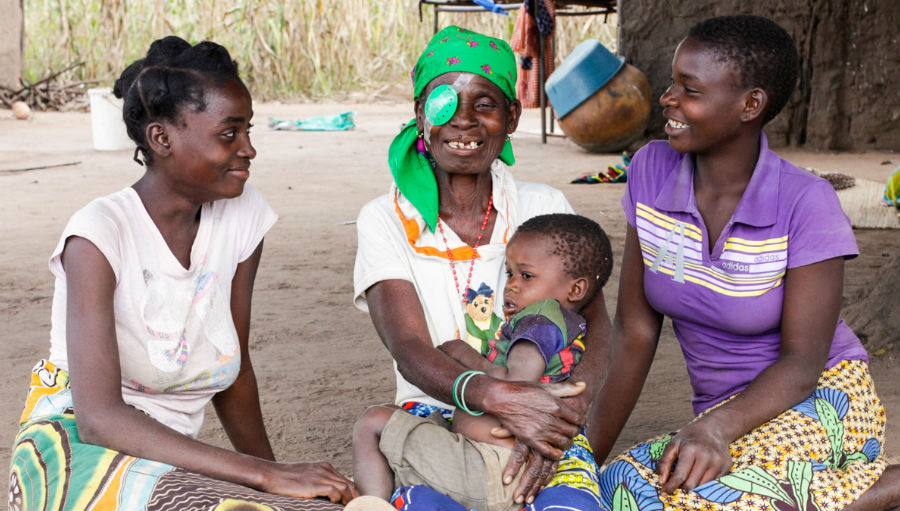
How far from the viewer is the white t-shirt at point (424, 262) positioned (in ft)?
7.07

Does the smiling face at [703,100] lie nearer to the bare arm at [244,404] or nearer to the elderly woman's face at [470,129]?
the elderly woman's face at [470,129]

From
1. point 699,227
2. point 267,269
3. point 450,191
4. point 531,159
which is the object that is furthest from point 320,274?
point 531,159

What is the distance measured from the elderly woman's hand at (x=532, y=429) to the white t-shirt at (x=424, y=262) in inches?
12.8

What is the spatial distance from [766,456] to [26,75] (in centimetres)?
1496

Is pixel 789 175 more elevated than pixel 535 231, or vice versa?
pixel 789 175

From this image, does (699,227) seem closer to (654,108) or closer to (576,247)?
(576,247)

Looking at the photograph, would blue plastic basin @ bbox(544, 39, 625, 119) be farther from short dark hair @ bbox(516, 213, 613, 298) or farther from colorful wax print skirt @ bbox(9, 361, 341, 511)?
colorful wax print skirt @ bbox(9, 361, 341, 511)

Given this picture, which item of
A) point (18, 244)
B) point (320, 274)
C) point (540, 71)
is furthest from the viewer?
point (540, 71)

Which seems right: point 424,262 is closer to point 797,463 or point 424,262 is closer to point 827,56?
point 797,463

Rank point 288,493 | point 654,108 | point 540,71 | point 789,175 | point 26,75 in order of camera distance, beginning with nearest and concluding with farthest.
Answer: point 288,493, point 789,175, point 654,108, point 540,71, point 26,75

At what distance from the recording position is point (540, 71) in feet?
33.1

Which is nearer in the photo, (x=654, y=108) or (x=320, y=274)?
(x=320, y=274)

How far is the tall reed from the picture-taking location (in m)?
14.6

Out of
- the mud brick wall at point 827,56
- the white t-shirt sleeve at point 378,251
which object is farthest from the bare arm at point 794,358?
the mud brick wall at point 827,56
